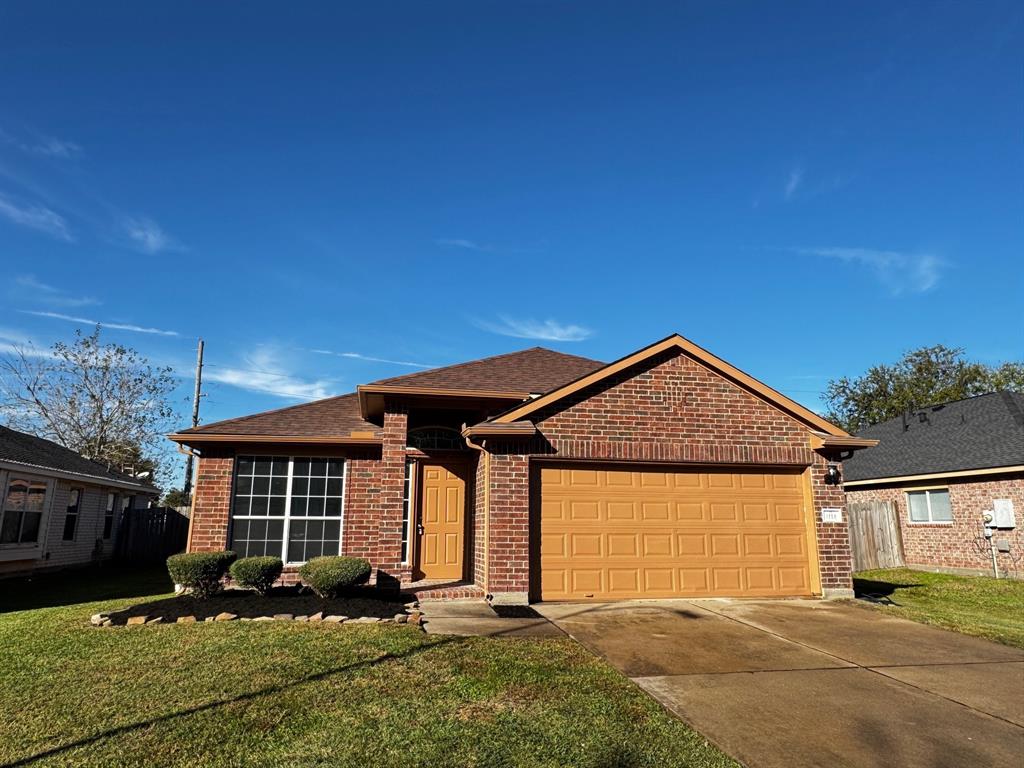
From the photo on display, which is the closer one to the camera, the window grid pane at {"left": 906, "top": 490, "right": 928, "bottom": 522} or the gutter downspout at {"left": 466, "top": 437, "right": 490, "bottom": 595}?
the gutter downspout at {"left": 466, "top": 437, "right": 490, "bottom": 595}

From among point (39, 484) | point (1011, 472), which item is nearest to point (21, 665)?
point (39, 484)

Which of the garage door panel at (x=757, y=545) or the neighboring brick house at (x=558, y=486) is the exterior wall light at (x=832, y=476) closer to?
the neighboring brick house at (x=558, y=486)

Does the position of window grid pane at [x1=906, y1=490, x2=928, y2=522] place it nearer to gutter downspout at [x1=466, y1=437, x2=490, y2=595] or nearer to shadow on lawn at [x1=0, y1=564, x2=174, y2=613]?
gutter downspout at [x1=466, y1=437, x2=490, y2=595]

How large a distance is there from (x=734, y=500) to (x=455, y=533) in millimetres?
5052

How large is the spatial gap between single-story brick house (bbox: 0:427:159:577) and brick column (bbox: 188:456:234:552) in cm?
566

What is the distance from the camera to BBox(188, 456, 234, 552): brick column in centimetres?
1174

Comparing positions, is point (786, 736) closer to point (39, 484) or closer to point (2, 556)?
point (2, 556)

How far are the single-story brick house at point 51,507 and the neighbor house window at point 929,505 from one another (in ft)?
77.1

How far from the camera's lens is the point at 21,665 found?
613cm

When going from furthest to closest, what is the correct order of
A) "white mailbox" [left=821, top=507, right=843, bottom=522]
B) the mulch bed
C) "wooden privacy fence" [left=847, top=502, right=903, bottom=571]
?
"wooden privacy fence" [left=847, top=502, right=903, bottom=571] < "white mailbox" [left=821, top=507, right=843, bottom=522] < the mulch bed

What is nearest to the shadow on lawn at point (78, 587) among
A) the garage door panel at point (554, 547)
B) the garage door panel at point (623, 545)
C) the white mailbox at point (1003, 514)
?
the garage door panel at point (554, 547)

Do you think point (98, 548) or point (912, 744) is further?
point (98, 548)

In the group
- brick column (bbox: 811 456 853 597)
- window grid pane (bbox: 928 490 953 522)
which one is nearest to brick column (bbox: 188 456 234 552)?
brick column (bbox: 811 456 853 597)

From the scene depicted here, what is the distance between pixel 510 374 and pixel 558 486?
3370mm
